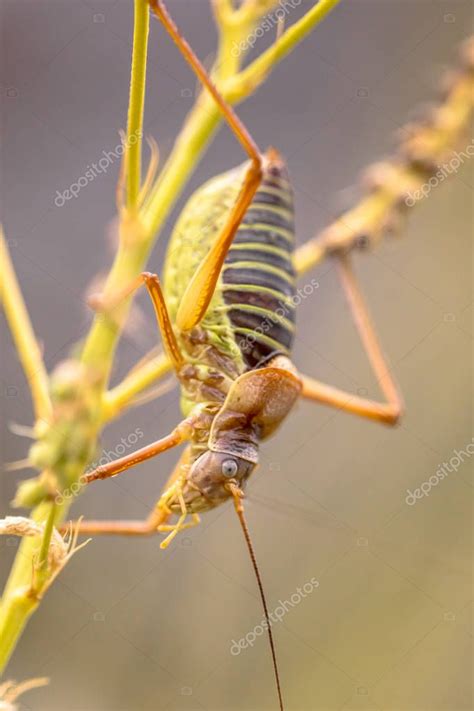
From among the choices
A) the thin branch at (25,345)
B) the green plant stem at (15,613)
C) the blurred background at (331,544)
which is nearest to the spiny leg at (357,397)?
the blurred background at (331,544)

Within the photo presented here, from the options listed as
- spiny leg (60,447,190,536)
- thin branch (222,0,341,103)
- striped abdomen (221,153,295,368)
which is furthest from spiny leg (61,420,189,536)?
thin branch (222,0,341,103)

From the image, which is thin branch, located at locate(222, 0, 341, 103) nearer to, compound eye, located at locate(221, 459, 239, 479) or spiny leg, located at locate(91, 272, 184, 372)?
spiny leg, located at locate(91, 272, 184, 372)

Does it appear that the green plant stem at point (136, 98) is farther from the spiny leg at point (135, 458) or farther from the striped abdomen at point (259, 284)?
the spiny leg at point (135, 458)

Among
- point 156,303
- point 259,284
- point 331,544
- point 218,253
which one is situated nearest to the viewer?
point 156,303

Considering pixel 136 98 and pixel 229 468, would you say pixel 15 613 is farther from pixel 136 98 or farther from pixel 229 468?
pixel 136 98

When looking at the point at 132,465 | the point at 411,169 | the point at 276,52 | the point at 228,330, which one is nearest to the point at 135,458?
the point at 132,465

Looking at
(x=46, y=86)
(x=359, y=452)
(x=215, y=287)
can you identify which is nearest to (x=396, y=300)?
(x=359, y=452)
